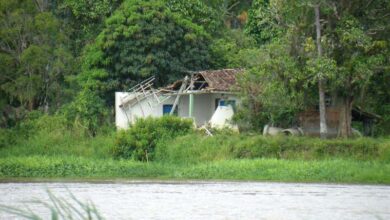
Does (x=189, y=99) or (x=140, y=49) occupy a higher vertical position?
(x=140, y=49)

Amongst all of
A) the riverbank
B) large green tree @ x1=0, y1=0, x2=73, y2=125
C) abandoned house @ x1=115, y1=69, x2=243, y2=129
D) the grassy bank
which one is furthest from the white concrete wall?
the riverbank

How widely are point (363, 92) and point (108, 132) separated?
31.7 ft

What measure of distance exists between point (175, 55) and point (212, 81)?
2740mm

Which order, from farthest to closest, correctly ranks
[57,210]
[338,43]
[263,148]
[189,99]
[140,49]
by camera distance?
[189,99]
[140,49]
[338,43]
[263,148]
[57,210]

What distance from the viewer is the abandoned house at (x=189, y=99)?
30.6 meters

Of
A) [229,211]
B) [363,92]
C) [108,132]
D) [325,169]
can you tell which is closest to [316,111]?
[363,92]

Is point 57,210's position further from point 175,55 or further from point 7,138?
point 175,55

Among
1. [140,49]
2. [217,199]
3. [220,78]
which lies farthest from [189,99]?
[217,199]

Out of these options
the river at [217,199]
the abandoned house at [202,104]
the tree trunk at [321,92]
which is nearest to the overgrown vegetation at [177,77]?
the tree trunk at [321,92]

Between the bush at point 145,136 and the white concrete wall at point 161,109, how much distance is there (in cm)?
309

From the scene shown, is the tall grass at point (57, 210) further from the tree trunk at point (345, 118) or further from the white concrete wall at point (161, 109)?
the white concrete wall at point (161, 109)

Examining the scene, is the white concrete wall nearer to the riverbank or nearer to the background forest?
the background forest

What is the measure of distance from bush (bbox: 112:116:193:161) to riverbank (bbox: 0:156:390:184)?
0.80 metres

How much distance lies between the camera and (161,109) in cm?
3275
